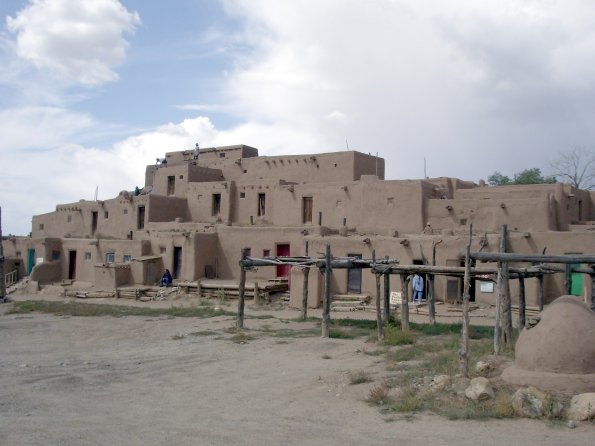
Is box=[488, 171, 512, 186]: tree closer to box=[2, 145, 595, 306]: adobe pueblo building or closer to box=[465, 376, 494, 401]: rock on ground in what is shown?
box=[2, 145, 595, 306]: adobe pueblo building

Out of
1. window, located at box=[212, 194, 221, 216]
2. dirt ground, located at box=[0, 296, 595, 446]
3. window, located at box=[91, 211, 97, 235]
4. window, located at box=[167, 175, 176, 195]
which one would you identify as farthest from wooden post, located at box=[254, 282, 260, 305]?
window, located at box=[91, 211, 97, 235]

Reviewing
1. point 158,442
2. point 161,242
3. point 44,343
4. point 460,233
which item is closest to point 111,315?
point 44,343

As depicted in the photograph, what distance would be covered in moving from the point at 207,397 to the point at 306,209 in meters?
20.8

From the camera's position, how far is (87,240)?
111 feet

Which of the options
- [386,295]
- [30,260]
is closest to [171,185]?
[30,260]

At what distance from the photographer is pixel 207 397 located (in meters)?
10.5

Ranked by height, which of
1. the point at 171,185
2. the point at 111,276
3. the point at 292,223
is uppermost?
the point at 171,185

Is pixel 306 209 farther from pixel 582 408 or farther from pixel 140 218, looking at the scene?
pixel 582 408

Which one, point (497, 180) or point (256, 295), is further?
point (497, 180)

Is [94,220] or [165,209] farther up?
[165,209]

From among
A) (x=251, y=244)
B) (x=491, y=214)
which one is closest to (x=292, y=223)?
(x=251, y=244)

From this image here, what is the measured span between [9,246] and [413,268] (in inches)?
1188

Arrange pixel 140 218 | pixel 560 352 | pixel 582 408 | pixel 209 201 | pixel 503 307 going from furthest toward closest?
pixel 140 218 < pixel 209 201 < pixel 503 307 < pixel 560 352 < pixel 582 408

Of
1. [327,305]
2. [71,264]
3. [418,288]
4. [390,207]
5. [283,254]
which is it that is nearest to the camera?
[327,305]
